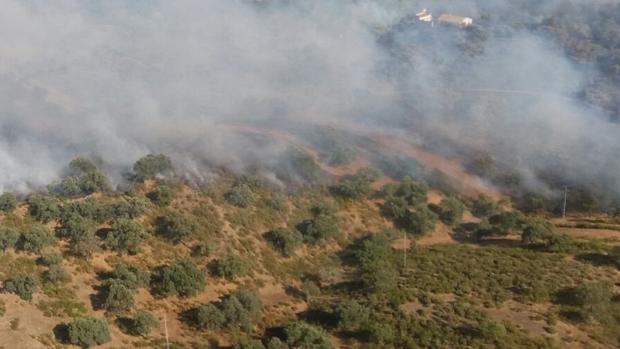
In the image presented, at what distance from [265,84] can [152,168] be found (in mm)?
23403

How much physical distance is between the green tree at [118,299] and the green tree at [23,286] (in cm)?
294

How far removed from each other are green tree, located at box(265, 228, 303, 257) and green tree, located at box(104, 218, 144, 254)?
21.4 ft

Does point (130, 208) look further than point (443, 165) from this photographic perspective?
No

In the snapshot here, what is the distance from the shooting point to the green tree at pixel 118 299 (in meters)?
26.7

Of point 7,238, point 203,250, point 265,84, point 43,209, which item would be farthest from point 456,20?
point 7,238

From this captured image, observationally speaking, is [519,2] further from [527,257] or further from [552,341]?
[552,341]

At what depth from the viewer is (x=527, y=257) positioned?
32.5 metres

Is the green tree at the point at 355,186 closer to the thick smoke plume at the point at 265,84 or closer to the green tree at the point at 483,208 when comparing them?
the thick smoke plume at the point at 265,84

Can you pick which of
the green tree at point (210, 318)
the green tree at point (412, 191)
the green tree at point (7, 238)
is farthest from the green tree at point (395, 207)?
the green tree at point (7, 238)

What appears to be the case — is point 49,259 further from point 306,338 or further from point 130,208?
point 306,338

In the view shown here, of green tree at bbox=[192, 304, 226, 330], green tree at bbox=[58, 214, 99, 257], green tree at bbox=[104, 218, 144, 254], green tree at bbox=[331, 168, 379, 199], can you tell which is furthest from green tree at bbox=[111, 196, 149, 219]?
green tree at bbox=[331, 168, 379, 199]

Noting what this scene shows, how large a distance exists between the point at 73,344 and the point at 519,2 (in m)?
71.4

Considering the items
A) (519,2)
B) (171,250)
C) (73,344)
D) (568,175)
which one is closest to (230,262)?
(171,250)

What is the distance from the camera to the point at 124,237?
30.1 metres
